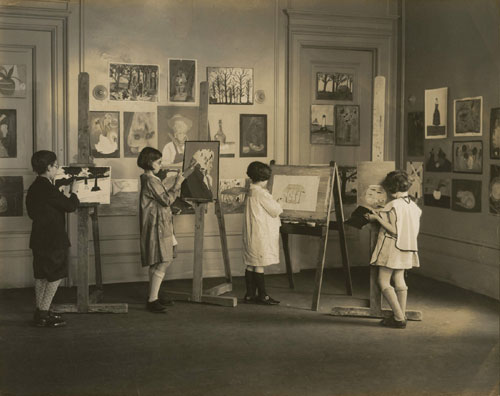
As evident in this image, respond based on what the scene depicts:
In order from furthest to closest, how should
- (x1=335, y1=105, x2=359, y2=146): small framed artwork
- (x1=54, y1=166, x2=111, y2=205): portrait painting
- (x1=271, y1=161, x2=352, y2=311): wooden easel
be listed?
(x1=335, y1=105, x2=359, y2=146): small framed artwork < (x1=271, y1=161, x2=352, y2=311): wooden easel < (x1=54, y1=166, x2=111, y2=205): portrait painting

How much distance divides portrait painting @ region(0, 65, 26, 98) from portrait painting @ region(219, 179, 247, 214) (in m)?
2.31

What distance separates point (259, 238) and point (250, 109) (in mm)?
1966

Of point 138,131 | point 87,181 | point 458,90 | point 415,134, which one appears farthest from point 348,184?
point 87,181

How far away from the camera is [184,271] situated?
7.43 meters

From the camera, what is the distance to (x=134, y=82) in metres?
7.11

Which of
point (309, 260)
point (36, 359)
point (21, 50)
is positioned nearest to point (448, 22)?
point (309, 260)

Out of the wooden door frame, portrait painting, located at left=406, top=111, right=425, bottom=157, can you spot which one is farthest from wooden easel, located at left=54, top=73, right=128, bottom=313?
portrait painting, located at left=406, top=111, right=425, bottom=157

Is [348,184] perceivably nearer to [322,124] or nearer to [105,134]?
[322,124]

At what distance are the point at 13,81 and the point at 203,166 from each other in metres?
2.15

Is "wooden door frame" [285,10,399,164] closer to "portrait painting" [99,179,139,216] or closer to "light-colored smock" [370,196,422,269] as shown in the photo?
"portrait painting" [99,179,139,216]

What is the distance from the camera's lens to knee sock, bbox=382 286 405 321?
5.37 metres

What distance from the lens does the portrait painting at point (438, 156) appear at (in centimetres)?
709

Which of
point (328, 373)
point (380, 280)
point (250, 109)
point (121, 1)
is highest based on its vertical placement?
point (121, 1)

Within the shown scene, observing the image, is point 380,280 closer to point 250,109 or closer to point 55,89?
point 250,109
